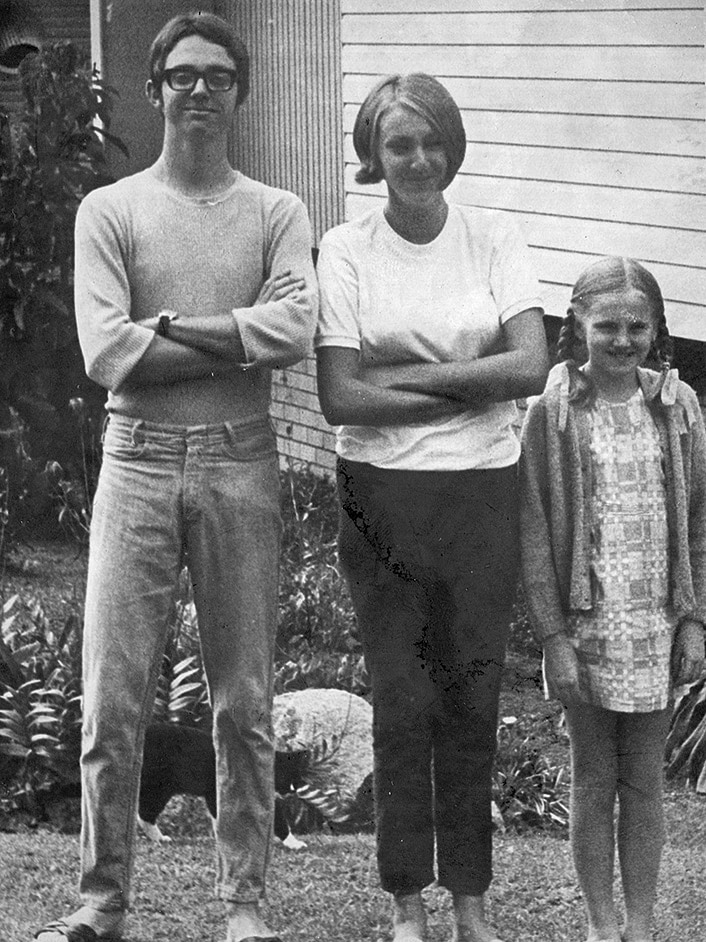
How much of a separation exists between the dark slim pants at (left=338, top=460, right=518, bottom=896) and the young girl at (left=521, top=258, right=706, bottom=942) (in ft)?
0.44

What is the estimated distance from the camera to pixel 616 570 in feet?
12.7

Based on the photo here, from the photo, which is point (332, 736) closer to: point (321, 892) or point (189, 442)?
point (321, 892)

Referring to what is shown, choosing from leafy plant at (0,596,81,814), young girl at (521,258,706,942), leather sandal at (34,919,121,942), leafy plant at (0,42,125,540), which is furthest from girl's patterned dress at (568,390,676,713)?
leafy plant at (0,42,125,540)

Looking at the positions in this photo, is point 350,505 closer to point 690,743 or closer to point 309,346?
point 309,346

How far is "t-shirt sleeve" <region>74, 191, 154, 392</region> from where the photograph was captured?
12.4ft

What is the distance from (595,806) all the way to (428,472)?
3.25ft

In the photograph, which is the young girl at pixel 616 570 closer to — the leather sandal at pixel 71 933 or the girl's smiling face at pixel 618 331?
the girl's smiling face at pixel 618 331

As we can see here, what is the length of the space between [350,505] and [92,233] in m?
0.97

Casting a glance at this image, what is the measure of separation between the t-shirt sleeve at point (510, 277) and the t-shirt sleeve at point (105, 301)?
0.92 m

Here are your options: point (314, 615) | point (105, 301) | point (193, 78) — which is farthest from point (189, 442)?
point (314, 615)

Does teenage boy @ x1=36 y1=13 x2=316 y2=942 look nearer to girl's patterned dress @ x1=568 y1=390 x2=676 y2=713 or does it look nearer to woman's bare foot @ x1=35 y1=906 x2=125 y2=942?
woman's bare foot @ x1=35 y1=906 x2=125 y2=942

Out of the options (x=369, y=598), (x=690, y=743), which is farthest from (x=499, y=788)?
(x=369, y=598)

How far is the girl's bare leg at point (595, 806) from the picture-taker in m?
3.91

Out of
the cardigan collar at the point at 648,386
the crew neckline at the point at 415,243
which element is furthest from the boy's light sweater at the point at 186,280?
the cardigan collar at the point at 648,386
